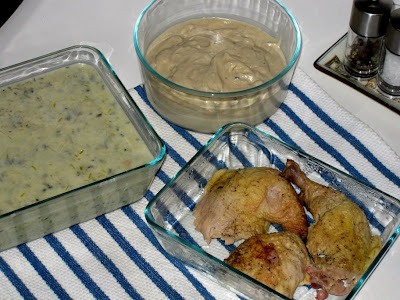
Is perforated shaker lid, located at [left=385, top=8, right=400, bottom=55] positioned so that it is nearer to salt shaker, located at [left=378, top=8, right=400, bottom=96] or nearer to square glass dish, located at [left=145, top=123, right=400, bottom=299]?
salt shaker, located at [left=378, top=8, right=400, bottom=96]

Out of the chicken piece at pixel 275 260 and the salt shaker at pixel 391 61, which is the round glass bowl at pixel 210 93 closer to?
the salt shaker at pixel 391 61

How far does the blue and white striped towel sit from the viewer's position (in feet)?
5.86

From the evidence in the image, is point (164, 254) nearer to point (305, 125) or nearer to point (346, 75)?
point (305, 125)

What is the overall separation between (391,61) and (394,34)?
0.12 m

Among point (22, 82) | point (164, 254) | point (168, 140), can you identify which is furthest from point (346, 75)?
point (22, 82)

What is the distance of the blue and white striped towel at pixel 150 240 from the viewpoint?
1.79m

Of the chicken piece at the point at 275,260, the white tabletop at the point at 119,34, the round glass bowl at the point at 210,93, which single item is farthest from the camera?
the white tabletop at the point at 119,34

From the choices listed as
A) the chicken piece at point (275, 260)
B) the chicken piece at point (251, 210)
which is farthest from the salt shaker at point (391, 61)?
the chicken piece at point (275, 260)

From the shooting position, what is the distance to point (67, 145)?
1899 millimetres

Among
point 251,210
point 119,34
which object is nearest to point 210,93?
point 251,210

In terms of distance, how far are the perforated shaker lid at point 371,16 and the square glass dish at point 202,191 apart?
449 millimetres

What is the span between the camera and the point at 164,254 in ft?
6.05

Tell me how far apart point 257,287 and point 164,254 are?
32 centimetres

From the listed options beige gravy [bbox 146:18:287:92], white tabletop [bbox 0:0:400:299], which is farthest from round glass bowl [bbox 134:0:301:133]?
white tabletop [bbox 0:0:400:299]
